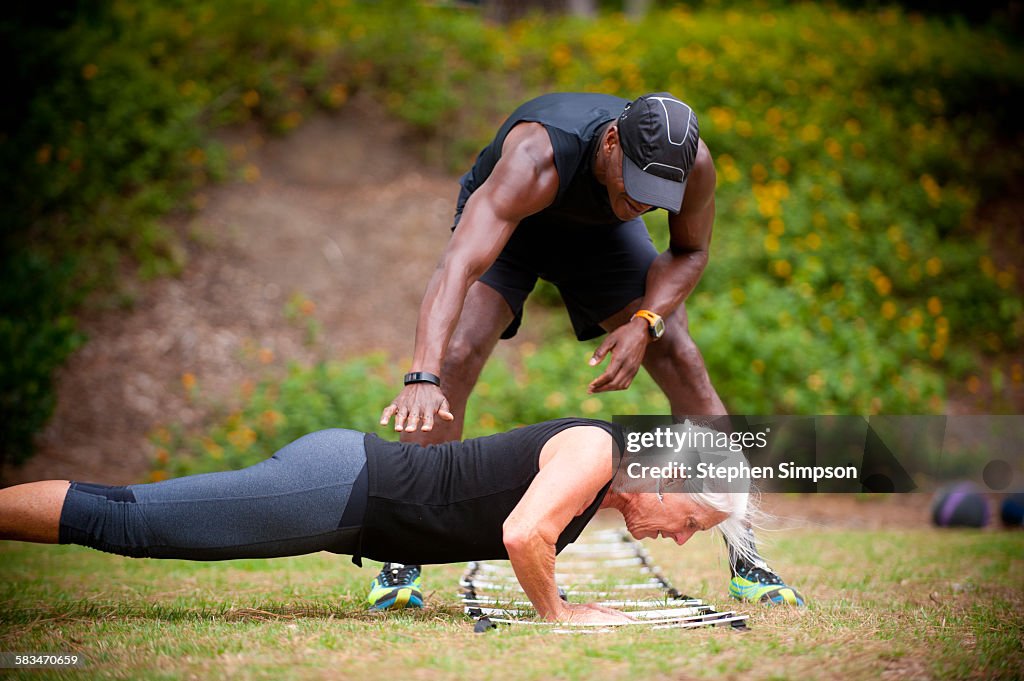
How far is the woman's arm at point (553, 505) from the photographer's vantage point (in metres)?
2.79

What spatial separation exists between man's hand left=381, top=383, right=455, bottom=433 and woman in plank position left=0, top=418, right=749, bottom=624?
0.16m

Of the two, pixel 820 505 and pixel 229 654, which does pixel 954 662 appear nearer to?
pixel 229 654

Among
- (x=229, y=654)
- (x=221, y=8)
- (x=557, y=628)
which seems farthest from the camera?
(x=221, y=8)

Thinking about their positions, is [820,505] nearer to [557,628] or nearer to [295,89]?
[557,628]

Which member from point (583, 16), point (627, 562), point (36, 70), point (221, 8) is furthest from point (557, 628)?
point (583, 16)

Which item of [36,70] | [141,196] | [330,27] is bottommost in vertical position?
[141,196]

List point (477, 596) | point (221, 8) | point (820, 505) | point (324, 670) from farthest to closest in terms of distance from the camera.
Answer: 1. point (221, 8)
2. point (820, 505)
3. point (477, 596)
4. point (324, 670)

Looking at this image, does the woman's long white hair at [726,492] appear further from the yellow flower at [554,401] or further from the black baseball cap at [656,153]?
the yellow flower at [554,401]

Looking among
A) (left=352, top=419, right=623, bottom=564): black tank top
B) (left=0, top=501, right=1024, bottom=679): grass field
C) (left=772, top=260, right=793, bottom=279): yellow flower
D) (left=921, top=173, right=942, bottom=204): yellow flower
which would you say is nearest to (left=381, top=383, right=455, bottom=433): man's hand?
(left=352, top=419, right=623, bottom=564): black tank top

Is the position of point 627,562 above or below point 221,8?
below

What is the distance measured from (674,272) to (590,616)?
1466 millimetres

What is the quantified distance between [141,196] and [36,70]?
4.22 feet

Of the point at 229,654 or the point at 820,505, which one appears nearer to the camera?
the point at 229,654

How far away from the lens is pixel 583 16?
429 inches
